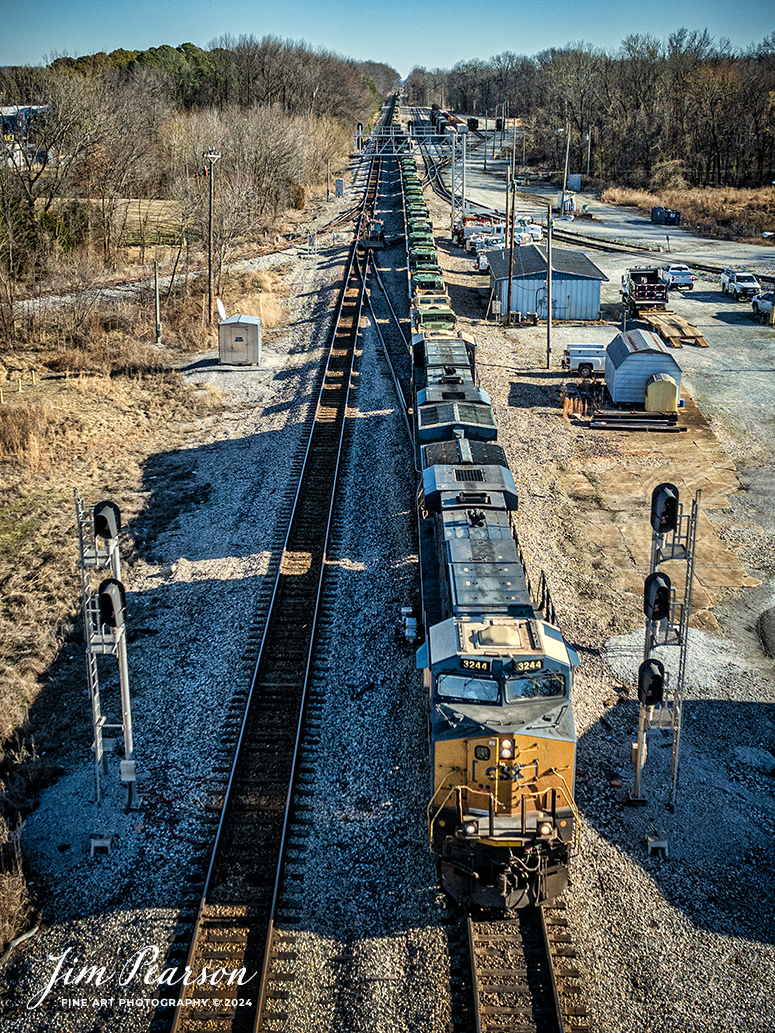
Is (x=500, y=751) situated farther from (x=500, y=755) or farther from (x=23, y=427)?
(x=23, y=427)

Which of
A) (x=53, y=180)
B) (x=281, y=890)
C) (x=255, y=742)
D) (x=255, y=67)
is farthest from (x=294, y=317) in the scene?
(x=255, y=67)

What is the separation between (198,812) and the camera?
14742 mm

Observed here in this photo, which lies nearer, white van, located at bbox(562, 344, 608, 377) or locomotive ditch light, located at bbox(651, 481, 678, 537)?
locomotive ditch light, located at bbox(651, 481, 678, 537)

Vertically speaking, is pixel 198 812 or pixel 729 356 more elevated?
pixel 729 356

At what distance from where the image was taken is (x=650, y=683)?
14.0m

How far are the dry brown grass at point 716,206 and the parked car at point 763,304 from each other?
22458 mm

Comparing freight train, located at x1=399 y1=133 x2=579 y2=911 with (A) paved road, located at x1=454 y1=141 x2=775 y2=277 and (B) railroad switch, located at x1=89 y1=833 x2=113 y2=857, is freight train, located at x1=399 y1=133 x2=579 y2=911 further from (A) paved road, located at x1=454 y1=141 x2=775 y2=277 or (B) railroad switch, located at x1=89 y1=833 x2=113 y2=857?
(A) paved road, located at x1=454 y1=141 x2=775 y2=277

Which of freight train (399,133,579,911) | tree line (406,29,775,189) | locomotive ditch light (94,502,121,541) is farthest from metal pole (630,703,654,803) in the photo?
tree line (406,29,775,189)

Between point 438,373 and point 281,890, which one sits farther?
point 438,373

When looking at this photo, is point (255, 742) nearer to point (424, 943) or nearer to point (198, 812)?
point (198, 812)

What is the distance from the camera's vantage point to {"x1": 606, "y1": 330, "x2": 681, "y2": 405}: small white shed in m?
33.2

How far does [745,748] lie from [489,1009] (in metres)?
7.40

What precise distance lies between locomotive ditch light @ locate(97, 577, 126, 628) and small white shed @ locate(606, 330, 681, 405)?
23.7 metres

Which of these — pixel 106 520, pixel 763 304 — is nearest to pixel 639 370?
pixel 763 304
